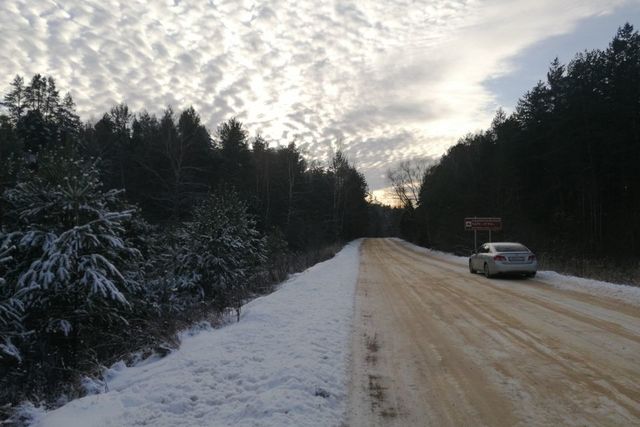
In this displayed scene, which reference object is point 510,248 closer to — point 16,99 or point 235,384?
point 235,384

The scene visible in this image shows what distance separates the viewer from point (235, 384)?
A: 487 cm

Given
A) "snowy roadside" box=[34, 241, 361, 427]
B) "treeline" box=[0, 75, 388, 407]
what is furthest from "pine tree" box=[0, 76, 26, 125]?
"snowy roadside" box=[34, 241, 361, 427]

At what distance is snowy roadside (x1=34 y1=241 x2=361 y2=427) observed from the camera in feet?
13.4

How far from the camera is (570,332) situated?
7574 millimetres

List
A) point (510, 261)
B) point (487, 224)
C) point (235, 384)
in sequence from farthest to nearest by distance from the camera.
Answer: point (487, 224) → point (510, 261) → point (235, 384)

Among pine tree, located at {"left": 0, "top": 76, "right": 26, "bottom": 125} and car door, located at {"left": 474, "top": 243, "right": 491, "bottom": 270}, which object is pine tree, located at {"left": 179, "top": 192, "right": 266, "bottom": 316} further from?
pine tree, located at {"left": 0, "top": 76, "right": 26, "bottom": 125}

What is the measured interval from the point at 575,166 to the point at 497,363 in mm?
31191

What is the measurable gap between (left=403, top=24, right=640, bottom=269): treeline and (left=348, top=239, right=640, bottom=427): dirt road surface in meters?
14.6

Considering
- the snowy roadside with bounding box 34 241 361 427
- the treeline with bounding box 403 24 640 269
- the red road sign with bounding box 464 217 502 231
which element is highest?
the treeline with bounding box 403 24 640 269

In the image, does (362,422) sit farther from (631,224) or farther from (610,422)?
(631,224)

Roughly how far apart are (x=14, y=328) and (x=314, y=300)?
6.50 m

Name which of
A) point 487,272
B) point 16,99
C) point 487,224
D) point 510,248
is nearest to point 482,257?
point 487,272

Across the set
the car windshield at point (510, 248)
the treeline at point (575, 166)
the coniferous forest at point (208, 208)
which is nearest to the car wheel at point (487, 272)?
the car windshield at point (510, 248)

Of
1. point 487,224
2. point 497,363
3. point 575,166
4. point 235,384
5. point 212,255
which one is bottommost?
point 497,363
